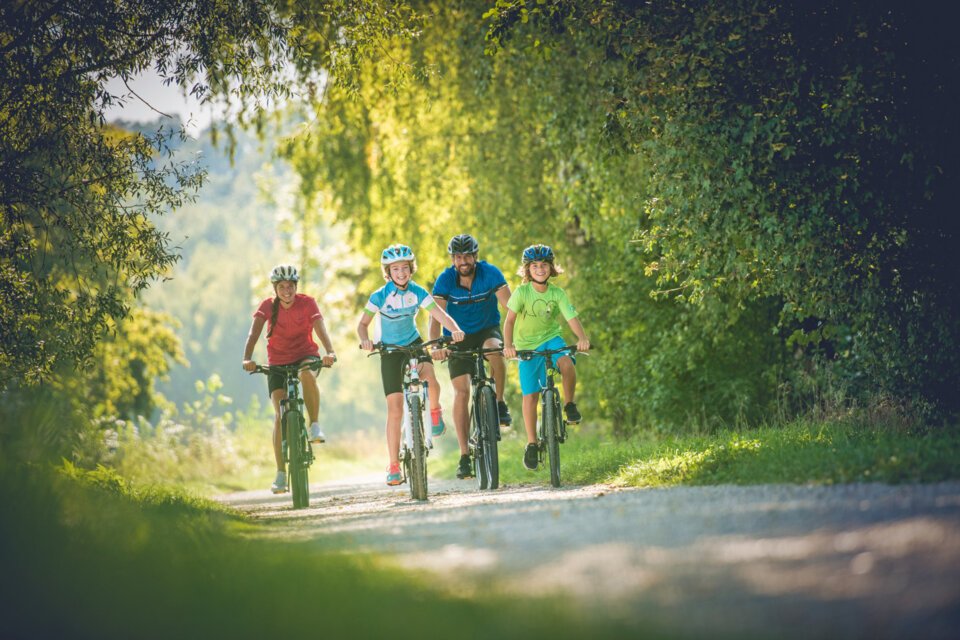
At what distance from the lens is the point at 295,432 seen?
10.8 meters

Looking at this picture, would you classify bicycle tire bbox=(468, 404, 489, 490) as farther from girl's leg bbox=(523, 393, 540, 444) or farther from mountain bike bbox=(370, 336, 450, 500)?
mountain bike bbox=(370, 336, 450, 500)

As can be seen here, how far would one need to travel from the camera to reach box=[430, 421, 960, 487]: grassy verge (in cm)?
724

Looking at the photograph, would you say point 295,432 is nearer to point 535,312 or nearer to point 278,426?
point 278,426

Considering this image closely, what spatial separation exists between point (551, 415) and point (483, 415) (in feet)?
2.16

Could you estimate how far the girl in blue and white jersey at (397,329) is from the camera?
1049 centimetres

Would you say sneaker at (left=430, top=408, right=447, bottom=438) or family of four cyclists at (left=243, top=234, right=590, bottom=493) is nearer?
family of four cyclists at (left=243, top=234, right=590, bottom=493)

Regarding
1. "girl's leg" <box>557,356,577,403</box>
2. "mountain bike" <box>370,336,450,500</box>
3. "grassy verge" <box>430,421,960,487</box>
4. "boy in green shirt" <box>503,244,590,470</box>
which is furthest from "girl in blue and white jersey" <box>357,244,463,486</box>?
"grassy verge" <box>430,421,960,487</box>

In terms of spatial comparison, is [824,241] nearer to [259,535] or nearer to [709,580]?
[259,535]

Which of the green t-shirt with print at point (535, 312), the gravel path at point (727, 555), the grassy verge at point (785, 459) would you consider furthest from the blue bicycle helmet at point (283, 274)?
the gravel path at point (727, 555)

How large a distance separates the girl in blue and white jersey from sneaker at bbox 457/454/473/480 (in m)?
0.55

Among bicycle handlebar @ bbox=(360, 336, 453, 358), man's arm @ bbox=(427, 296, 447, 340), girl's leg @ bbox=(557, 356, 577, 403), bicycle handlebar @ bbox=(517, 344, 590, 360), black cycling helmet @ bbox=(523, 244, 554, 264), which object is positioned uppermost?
black cycling helmet @ bbox=(523, 244, 554, 264)

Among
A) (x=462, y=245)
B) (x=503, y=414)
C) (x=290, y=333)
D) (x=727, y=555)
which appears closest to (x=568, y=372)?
(x=503, y=414)

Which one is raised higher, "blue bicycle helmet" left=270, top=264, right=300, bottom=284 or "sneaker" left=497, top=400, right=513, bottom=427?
"blue bicycle helmet" left=270, top=264, right=300, bottom=284

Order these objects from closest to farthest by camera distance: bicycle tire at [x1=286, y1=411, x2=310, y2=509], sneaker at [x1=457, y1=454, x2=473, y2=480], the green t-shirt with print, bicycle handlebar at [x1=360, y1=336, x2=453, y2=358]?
bicycle handlebar at [x1=360, y1=336, x2=453, y2=358] < bicycle tire at [x1=286, y1=411, x2=310, y2=509] < the green t-shirt with print < sneaker at [x1=457, y1=454, x2=473, y2=480]
